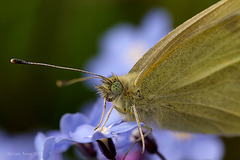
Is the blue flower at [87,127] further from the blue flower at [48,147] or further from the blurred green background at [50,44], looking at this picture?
the blurred green background at [50,44]

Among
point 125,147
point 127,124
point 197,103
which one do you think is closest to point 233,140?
point 197,103

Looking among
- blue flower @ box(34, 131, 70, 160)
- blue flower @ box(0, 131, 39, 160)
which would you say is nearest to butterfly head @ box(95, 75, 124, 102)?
blue flower @ box(34, 131, 70, 160)

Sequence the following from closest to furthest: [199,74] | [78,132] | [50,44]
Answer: [78,132] → [199,74] → [50,44]

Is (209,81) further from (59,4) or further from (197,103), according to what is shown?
(59,4)

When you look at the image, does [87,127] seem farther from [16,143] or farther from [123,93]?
[16,143]

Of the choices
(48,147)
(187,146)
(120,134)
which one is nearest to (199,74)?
(120,134)

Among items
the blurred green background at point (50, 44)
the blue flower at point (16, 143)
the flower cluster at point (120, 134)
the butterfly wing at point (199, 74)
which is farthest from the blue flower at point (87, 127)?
the blurred green background at point (50, 44)
